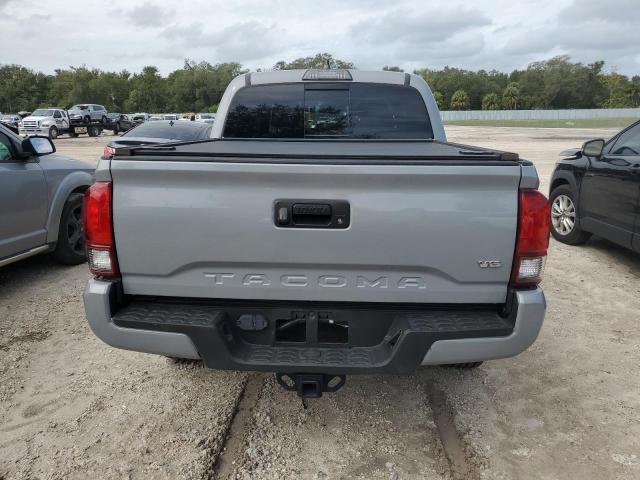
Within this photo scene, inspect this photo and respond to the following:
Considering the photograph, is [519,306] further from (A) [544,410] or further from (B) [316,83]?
(B) [316,83]

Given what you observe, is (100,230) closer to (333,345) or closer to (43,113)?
(333,345)

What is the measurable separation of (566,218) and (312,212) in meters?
5.88

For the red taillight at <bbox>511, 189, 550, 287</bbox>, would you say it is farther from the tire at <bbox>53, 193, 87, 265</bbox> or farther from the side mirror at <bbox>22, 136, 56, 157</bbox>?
the tire at <bbox>53, 193, 87, 265</bbox>

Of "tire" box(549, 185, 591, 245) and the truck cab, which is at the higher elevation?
"tire" box(549, 185, 591, 245)

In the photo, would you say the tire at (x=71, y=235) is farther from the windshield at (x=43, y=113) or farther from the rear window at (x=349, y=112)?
the windshield at (x=43, y=113)

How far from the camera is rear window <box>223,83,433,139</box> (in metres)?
4.28

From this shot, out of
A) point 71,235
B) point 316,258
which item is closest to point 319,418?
point 316,258

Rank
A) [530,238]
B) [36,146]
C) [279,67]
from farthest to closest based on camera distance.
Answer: [279,67] < [36,146] < [530,238]

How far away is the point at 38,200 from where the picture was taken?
211 inches

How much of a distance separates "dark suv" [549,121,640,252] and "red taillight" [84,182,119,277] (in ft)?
16.8

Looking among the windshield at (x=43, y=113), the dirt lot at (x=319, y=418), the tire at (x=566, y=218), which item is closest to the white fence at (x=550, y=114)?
the windshield at (x=43, y=113)

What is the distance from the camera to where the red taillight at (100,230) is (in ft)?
7.95

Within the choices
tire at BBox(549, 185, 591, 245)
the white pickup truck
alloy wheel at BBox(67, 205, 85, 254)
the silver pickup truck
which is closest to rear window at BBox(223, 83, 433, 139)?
the silver pickup truck

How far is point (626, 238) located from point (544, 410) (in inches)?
126
